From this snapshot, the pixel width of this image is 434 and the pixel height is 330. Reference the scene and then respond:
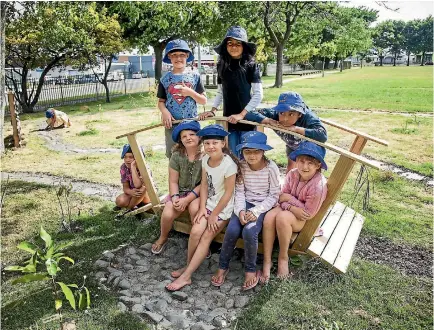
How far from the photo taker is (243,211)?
3529 mm

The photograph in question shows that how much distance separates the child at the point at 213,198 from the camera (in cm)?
358

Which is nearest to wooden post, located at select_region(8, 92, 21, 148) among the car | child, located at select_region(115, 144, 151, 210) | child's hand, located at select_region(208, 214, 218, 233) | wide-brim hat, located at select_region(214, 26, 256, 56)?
child, located at select_region(115, 144, 151, 210)

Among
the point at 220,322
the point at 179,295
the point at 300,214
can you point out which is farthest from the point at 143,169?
the point at 220,322

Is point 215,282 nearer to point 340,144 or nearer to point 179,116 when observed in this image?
point 179,116

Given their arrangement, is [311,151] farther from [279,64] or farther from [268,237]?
[279,64]

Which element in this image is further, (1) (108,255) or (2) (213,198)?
(1) (108,255)

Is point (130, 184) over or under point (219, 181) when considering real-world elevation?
under

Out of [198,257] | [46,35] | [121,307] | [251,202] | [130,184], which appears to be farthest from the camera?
[46,35]

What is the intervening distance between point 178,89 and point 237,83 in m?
0.61

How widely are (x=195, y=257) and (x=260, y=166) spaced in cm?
98

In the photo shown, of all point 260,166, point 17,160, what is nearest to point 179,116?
point 260,166

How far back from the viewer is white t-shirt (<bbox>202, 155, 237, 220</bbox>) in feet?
11.9

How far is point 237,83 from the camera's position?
392 centimetres

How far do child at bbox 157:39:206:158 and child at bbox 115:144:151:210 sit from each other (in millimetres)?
748
